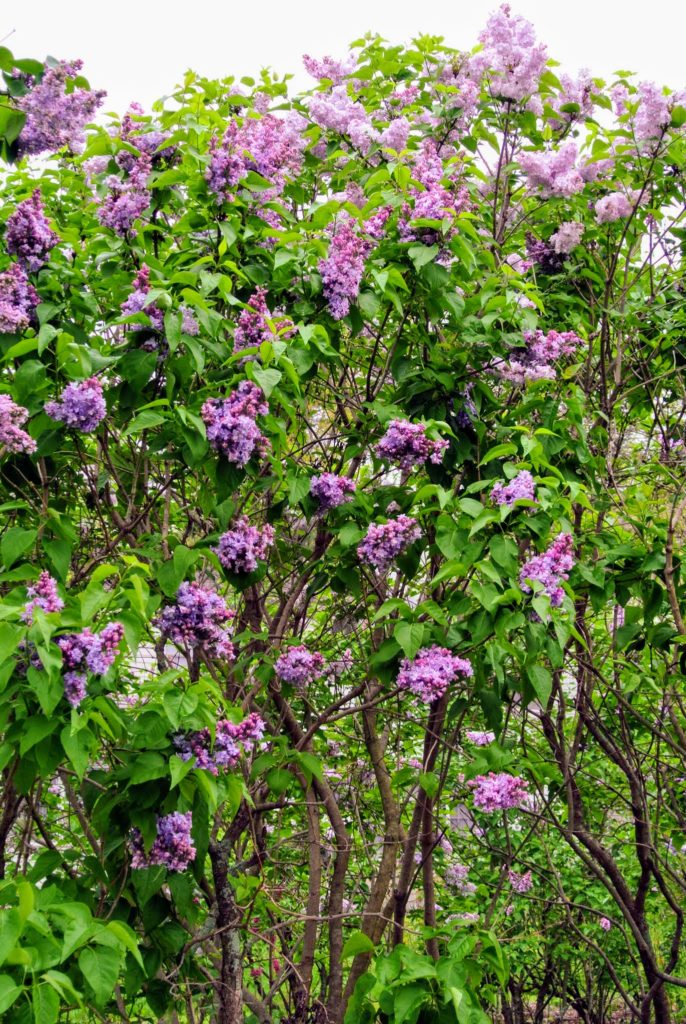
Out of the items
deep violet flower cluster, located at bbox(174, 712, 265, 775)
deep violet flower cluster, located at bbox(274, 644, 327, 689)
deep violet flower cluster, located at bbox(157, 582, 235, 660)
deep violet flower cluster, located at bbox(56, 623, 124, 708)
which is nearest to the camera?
deep violet flower cluster, located at bbox(56, 623, 124, 708)

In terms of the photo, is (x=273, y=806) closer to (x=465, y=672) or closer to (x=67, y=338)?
(x=465, y=672)

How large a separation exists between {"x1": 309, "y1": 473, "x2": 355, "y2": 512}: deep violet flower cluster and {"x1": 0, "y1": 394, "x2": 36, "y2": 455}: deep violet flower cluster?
88cm

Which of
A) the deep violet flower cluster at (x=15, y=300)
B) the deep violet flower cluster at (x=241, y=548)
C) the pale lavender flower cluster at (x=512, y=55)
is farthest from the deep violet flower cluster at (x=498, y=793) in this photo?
the pale lavender flower cluster at (x=512, y=55)

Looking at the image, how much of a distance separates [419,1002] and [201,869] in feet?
2.39

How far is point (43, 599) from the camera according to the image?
2.15m

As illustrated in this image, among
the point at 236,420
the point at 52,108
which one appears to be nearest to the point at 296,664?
the point at 236,420

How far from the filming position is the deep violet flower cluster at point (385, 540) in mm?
2814

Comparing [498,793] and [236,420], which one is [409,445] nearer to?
[236,420]

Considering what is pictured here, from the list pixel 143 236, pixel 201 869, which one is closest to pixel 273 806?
pixel 201 869

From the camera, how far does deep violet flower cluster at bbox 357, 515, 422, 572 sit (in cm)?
281

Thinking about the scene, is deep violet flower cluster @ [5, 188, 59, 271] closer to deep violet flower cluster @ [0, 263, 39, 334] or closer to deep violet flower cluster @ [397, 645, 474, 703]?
deep violet flower cluster @ [0, 263, 39, 334]

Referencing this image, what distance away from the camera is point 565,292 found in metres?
4.11

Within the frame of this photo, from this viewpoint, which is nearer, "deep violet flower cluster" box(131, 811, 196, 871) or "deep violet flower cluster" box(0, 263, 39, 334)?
"deep violet flower cluster" box(131, 811, 196, 871)

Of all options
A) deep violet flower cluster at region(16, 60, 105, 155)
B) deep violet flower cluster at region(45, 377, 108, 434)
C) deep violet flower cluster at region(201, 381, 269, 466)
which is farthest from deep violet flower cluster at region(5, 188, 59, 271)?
deep violet flower cluster at region(201, 381, 269, 466)
